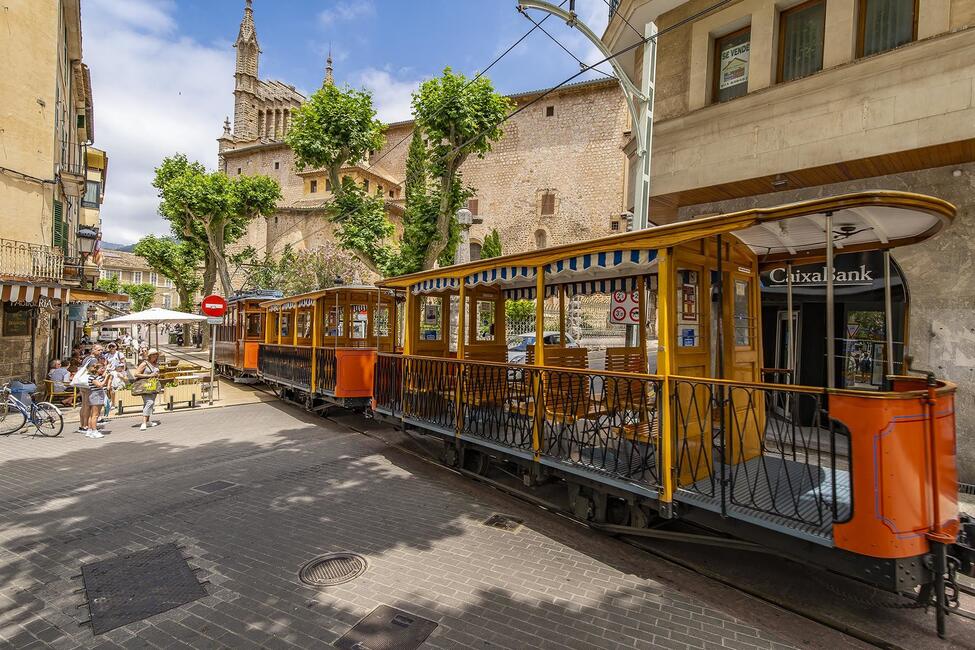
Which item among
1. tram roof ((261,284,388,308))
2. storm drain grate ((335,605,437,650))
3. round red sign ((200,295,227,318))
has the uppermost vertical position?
tram roof ((261,284,388,308))

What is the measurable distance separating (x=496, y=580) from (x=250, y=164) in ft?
211

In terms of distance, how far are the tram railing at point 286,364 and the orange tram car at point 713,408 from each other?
3.55 meters

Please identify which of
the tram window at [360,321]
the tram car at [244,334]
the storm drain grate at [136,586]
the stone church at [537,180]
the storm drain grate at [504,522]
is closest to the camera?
the storm drain grate at [136,586]

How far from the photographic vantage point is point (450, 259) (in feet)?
71.7

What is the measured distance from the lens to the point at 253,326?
→ 16.7 m

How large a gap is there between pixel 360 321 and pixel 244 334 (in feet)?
22.1

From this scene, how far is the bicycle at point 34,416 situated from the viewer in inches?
368

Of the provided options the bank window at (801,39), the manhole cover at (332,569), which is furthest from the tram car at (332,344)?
the bank window at (801,39)

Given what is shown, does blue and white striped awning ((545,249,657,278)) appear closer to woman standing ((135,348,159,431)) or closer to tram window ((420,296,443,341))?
tram window ((420,296,443,341))

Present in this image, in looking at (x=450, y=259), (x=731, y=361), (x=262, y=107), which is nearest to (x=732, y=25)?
(x=731, y=361)

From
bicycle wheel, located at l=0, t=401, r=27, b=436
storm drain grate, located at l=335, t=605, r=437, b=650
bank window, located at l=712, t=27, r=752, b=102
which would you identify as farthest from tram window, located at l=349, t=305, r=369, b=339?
storm drain grate, located at l=335, t=605, r=437, b=650

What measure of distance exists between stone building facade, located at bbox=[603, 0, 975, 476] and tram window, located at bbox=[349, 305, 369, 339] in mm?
7054

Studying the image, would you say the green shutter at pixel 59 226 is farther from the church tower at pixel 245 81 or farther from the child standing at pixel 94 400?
the church tower at pixel 245 81

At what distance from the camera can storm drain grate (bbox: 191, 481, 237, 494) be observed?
6387 millimetres
